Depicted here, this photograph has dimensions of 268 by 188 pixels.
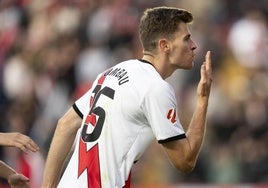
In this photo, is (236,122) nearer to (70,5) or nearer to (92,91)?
(70,5)

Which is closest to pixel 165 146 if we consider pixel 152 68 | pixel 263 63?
pixel 152 68

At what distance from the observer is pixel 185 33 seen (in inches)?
297

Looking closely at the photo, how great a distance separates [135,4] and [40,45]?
62.6 inches

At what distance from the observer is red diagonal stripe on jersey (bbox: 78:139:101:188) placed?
24.0 feet

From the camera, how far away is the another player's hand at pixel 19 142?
722 centimetres

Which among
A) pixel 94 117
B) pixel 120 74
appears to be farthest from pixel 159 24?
pixel 94 117

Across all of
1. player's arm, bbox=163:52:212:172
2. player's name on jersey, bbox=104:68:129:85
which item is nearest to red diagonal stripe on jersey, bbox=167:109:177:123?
player's arm, bbox=163:52:212:172

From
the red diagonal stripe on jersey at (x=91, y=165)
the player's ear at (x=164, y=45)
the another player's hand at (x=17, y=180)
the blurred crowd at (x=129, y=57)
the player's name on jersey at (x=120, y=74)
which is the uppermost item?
the player's ear at (x=164, y=45)

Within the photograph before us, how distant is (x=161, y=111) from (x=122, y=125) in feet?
0.98

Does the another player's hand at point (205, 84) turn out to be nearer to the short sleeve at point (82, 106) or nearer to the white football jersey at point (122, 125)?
the white football jersey at point (122, 125)

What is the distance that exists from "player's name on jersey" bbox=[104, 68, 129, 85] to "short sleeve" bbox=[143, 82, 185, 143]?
0.24m

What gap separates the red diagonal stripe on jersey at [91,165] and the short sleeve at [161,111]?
0.43 metres

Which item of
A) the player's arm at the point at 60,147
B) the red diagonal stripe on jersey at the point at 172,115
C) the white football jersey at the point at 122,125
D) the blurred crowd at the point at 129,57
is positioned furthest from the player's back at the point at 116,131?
the blurred crowd at the point at 129,57

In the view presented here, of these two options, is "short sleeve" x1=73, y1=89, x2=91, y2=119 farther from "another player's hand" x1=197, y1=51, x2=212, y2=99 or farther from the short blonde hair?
"another player's hand" x1=197, y1=51, x2=212, y2=99
